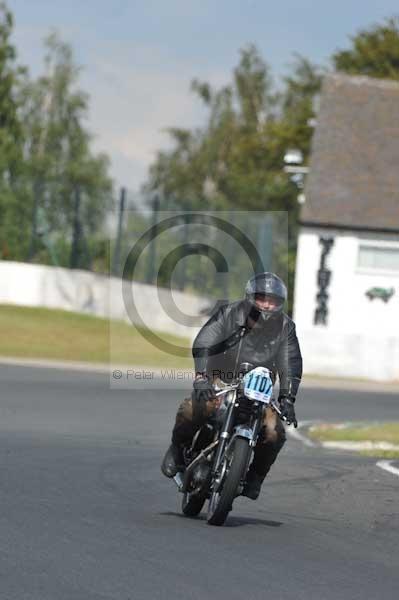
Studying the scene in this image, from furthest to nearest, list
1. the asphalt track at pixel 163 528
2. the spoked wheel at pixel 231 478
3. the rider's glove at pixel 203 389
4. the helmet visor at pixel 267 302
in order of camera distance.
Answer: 1. the helmet visor at pixel 267 302
2. the rider's glove at pixel 203 389
3. the spoked wheel at pixel 231 478
4. the asphalt track at pixel 163 528

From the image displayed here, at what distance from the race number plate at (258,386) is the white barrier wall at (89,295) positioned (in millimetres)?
34689

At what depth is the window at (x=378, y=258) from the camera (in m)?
45.2

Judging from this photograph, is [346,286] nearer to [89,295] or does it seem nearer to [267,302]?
[89,295]

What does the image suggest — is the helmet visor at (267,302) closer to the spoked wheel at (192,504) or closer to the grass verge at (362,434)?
the spoked wheel at (192,504)

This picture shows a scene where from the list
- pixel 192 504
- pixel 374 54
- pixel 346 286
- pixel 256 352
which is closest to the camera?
pixel 256 352

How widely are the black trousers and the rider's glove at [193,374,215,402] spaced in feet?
0.51

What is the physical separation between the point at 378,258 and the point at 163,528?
3618 cm

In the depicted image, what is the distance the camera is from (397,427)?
21.4 meters

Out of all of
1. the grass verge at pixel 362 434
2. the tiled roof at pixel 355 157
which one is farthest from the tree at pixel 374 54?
the grass verge at pixel 362 434

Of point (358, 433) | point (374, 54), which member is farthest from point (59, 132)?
point (358, 433)

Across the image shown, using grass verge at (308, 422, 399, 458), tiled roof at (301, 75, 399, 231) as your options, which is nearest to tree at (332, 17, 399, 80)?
tiled roof at (301, 75, 399, 231)

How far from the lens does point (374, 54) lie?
Result: 63344 mm

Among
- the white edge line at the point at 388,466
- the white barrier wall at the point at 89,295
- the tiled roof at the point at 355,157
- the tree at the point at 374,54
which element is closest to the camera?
the white edge line at the point at 388,466

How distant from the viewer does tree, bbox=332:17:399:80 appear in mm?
63375
